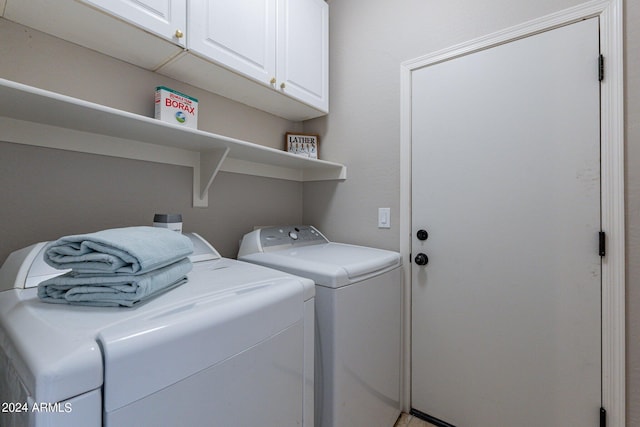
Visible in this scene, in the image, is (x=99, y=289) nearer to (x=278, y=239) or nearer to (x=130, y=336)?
(x=130, y=336)

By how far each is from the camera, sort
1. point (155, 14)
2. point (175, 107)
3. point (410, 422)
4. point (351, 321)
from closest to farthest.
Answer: point (155, 14) → point (351, 321) → point (175, 107) → point (410, 422)

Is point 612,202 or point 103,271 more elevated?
point 612,202

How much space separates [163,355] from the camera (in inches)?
21.9

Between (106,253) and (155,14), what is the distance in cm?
97

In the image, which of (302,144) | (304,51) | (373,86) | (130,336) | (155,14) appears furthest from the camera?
(302,144)

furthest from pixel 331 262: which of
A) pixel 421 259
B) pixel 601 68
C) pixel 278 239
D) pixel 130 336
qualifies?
pixel 601 68

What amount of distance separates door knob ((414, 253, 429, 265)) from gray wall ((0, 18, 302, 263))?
1.09 m

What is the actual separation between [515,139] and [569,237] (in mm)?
507

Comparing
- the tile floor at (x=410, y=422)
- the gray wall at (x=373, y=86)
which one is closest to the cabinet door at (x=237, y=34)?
the gray wall at (x=373, y=86)

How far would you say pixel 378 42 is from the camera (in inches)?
71.0

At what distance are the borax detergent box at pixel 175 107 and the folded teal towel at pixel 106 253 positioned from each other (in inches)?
28.2

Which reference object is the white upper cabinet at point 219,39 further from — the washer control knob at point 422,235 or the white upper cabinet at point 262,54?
the washer control knob at point 422,235

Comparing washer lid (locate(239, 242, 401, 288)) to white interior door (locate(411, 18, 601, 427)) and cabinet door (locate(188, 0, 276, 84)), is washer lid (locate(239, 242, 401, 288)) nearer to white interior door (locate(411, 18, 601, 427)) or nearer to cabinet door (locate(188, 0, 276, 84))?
white interior door (locate(411, 18, 601, 427))

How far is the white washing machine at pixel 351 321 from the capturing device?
1.12 meters
